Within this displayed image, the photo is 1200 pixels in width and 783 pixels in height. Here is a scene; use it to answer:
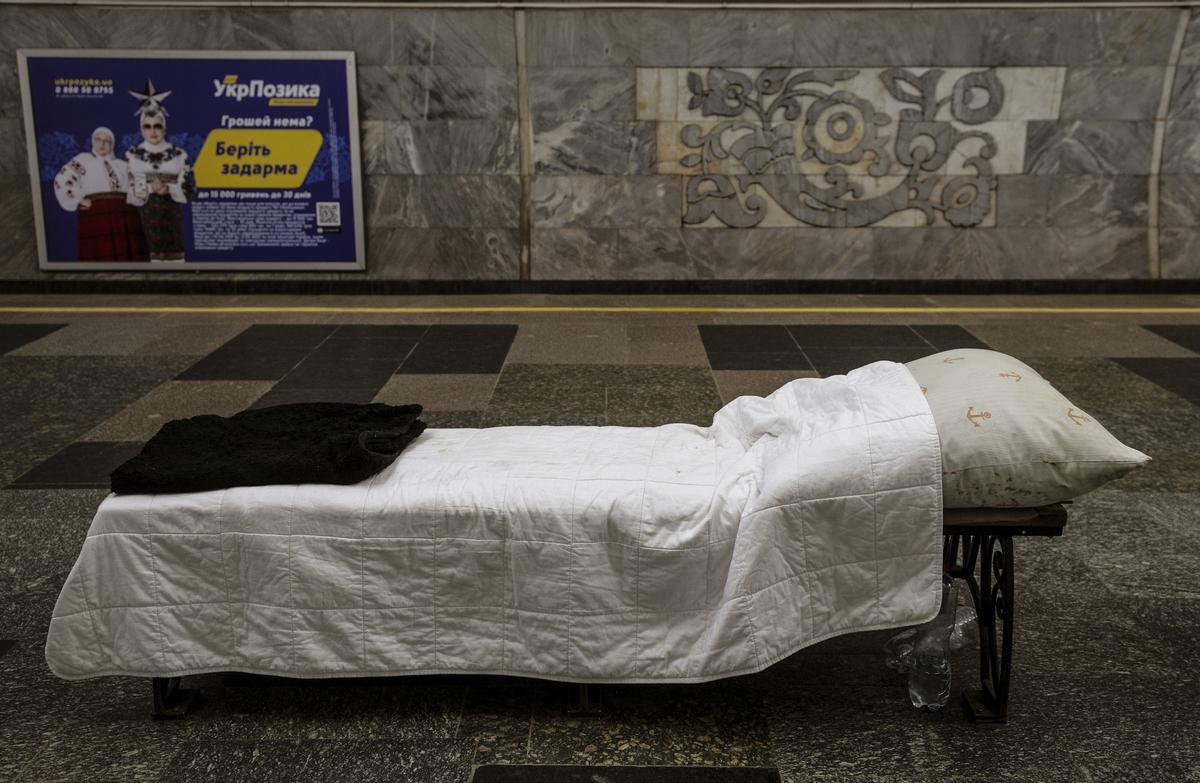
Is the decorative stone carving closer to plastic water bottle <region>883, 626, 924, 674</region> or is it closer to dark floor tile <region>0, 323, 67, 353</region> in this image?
dark floor tile <region>0, 323, 67, 353</region>

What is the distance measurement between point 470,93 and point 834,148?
3.25 metres

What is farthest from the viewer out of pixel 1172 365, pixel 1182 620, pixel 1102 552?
pixel 1172 365

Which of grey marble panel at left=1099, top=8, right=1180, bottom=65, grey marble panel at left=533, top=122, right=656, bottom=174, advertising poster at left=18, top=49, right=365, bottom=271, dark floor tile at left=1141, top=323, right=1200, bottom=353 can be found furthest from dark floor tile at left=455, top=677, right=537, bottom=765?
grey marble panel at left=1099, top=8, right=1180, bottom=65

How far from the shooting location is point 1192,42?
9375mm

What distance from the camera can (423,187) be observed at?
9.69 meters

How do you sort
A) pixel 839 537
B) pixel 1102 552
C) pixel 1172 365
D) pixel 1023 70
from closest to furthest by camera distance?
1. pixel 839 537
2. pixel 1102 552
3. pixel 1172 365
4. pixel 1023 70

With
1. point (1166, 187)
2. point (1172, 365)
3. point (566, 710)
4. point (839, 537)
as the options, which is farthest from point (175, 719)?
point (1166, 187)

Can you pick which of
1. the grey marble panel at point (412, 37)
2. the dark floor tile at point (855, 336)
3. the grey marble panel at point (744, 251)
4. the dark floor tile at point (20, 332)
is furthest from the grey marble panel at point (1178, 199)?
the dark floor tile at point (20, 332)

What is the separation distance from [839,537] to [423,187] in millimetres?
7309

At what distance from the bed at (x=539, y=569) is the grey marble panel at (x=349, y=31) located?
7.03 meters

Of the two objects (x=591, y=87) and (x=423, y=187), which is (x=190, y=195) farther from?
(x=591, y=87)

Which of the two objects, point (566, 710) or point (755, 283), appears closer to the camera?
point (566, 710)

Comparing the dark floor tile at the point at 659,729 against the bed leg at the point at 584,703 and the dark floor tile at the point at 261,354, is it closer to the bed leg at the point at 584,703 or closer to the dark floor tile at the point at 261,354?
the bed leg at the point at 584,703

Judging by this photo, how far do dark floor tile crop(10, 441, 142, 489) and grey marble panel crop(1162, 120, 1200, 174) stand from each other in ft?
28.7
